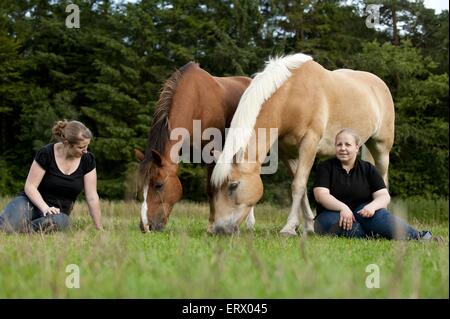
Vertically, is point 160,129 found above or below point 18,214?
above

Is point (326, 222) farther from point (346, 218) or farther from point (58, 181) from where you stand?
point (58, 181)

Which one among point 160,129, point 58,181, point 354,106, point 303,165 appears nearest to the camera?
point 58,181

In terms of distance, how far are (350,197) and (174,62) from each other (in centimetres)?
2122

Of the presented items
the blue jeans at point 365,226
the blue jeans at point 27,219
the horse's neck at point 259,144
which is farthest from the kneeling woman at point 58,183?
the blue jeans at point 365,226

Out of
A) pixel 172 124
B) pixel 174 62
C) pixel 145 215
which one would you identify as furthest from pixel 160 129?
pixel 174 62

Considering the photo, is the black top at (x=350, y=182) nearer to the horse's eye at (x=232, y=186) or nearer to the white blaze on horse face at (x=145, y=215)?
the horse's eye at (x=232, y=186)

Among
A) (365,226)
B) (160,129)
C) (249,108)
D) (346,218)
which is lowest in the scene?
(365,226)

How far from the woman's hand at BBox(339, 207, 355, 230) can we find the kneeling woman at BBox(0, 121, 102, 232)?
2.51 metres

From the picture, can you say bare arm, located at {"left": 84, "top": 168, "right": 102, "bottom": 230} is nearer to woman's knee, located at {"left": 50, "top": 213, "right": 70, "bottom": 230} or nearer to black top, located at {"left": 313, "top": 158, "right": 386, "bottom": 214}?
woman's knee, located at {"left": 50, "top": 213, "right": 70, "bottom": 230}

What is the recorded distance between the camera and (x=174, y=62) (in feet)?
86.3

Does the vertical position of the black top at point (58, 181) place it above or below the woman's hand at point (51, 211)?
above

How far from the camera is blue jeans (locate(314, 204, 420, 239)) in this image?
5.71m

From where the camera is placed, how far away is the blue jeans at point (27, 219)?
5.78m
